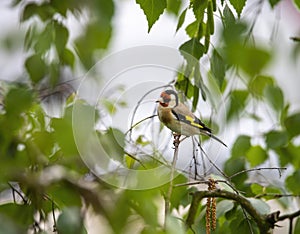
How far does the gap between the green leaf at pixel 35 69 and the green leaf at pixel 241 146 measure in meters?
0.55

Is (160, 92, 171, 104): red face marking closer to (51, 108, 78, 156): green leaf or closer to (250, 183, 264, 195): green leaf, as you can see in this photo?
(51, 108, 78, 156): green leaf

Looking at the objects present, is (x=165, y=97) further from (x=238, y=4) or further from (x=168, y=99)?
(x=238, y=4)

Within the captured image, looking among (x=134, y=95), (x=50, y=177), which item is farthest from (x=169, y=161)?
(x=50, y=177)

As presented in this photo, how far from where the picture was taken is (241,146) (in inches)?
39.6

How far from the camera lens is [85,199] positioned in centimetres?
24

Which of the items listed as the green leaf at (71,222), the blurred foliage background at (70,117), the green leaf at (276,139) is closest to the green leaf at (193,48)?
the blurred foliage background at (70,117)

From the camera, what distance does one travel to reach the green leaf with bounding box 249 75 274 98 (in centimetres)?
85

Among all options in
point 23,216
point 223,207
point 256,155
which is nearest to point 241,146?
point 256,155

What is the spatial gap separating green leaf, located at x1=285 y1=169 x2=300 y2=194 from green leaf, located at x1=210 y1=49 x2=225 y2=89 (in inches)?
13.4

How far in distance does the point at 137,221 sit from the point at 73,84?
0.82ft

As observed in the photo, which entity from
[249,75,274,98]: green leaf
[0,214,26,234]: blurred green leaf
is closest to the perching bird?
[0,214,26,234]: blurred green leaf

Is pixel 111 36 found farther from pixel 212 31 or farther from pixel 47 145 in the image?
pixel 212 31

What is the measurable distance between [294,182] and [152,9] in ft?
1.63

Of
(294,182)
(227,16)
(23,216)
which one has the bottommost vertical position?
(294,182)
